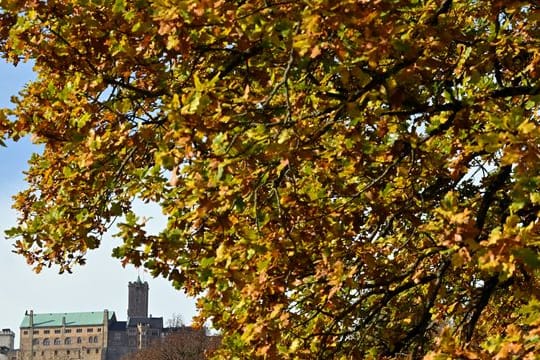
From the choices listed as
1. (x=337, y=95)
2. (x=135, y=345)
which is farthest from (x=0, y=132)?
(x=135, y=345)

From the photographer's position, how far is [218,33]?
22.6 feet

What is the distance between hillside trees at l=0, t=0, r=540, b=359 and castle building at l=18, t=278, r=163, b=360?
6979 inches

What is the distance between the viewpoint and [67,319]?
187 m

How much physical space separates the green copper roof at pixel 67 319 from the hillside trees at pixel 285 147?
18452 cm

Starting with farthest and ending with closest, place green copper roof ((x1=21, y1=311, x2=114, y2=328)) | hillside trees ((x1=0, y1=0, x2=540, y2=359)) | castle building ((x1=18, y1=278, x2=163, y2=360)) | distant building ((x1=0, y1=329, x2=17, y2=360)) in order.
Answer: green copper roof ((x1=21, y1=311, x2=114, y2=328)) < distant building ((x1=0, y1=329, x2=17, y2=360)) < castle building ((x1=18, y1=278, x2=163, y2=360)) < hillside trees ((x1=0, y1=0, x2=540, y2=359))

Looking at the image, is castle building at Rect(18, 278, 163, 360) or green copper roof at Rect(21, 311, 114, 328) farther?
green copper roof at Rect(21, 311, 114, 328)

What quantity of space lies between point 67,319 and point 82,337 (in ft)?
22.1


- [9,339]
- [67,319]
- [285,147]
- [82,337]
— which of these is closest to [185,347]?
[285,147]

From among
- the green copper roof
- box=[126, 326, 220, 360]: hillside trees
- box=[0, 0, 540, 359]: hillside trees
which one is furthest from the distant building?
box=[0, 0, 540, 359]: hillside trees

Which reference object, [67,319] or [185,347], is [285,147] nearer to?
[185,347]

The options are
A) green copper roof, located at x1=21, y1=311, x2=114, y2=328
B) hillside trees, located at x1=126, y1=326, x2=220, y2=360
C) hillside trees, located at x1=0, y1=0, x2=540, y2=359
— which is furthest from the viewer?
green copper roof, located at x1=21, y1=311, x2=114, y2=328

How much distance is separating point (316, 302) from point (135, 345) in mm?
184451

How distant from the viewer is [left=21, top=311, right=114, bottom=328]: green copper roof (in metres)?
186

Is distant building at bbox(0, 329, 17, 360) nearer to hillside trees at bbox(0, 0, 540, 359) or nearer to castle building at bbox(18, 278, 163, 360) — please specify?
castle building at bbox(18, 278, 163, 360)
